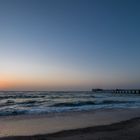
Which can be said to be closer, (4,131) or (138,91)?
(4,131)

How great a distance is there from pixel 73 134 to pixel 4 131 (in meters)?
2.96

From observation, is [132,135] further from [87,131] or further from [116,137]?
[87,131]

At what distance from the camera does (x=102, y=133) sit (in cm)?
980

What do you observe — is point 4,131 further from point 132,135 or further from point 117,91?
point 117,91

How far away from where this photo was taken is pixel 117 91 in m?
123

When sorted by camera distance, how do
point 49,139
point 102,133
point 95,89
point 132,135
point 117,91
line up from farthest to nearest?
point 95,89
point 117,91
point 102,133
point 132,135
point 49,139

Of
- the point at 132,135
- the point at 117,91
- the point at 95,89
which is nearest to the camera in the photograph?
the point at 132,135

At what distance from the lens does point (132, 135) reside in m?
9.16

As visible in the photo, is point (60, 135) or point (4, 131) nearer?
point (60, 135)

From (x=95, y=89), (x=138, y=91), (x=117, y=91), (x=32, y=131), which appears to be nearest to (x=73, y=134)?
(x=32, y=131)

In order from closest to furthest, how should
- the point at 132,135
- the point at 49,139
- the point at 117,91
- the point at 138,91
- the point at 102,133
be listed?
the point at 49,139
the point at 132,135
the point at 102,133
the point at 138,91
the point at 117,91

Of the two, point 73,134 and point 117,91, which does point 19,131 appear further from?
point 117,91

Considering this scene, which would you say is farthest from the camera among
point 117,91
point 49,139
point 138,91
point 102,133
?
point 117,91

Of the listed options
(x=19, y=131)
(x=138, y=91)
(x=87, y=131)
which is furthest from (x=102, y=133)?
(x=138, y=91)
